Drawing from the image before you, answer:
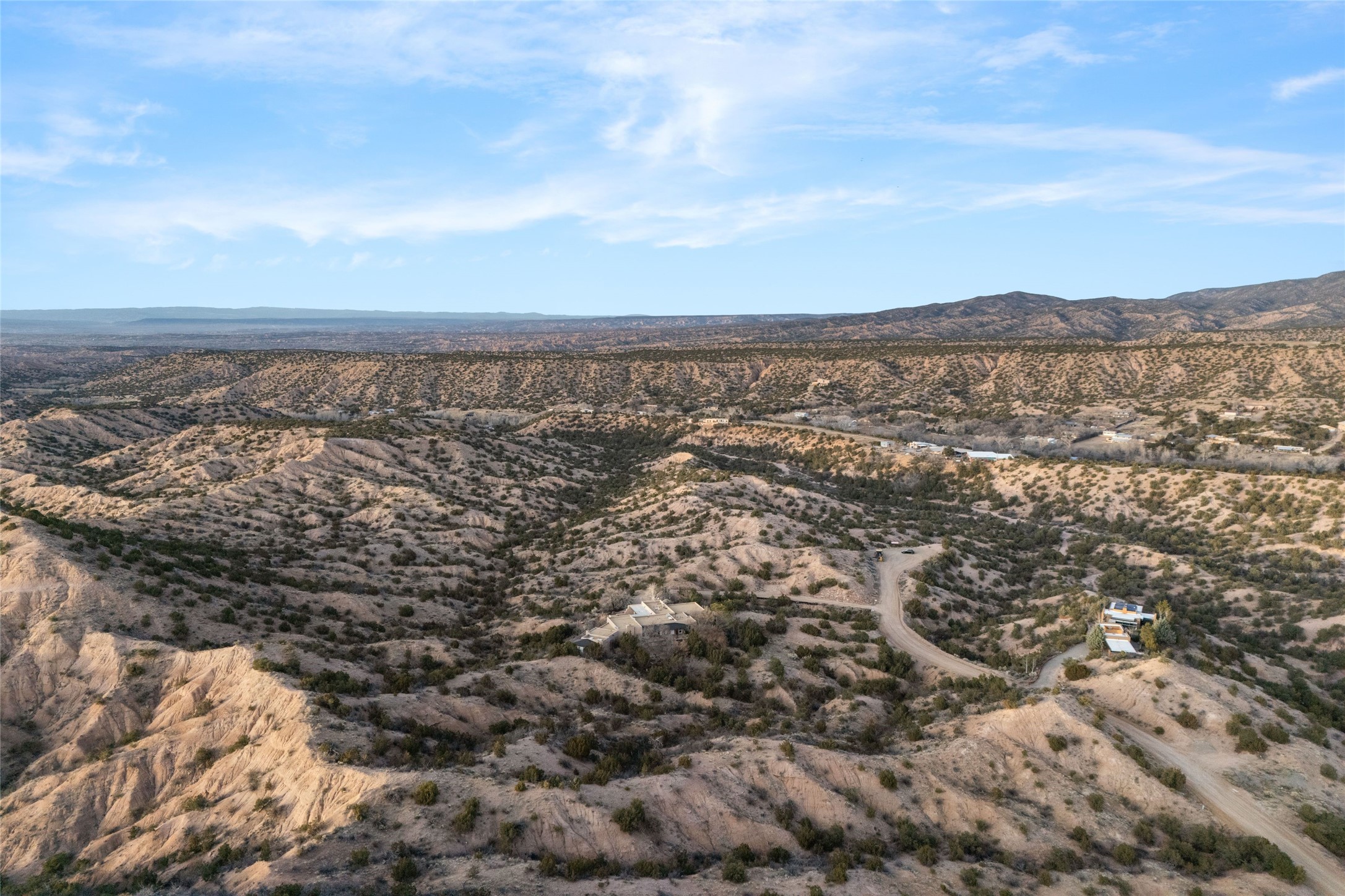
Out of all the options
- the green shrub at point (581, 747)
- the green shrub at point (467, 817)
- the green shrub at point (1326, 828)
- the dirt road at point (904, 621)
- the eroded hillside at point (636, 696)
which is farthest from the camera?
the dirt road at point (904, 621)

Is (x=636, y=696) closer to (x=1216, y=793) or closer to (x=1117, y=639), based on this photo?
(x=1216, y=793)

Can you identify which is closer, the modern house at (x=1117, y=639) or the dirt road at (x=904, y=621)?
the modern house at (x=1117, y=639)

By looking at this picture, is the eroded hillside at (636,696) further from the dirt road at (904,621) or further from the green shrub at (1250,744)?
the dirt road at (904,621)

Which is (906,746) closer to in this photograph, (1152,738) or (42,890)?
(1152,738)

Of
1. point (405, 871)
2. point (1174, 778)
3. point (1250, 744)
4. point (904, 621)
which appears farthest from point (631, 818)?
point (904, 621)

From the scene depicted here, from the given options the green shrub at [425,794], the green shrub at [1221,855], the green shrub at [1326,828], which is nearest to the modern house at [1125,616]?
the green shrub at [1326,828]

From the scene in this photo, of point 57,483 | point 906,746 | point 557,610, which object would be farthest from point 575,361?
point 906,746
